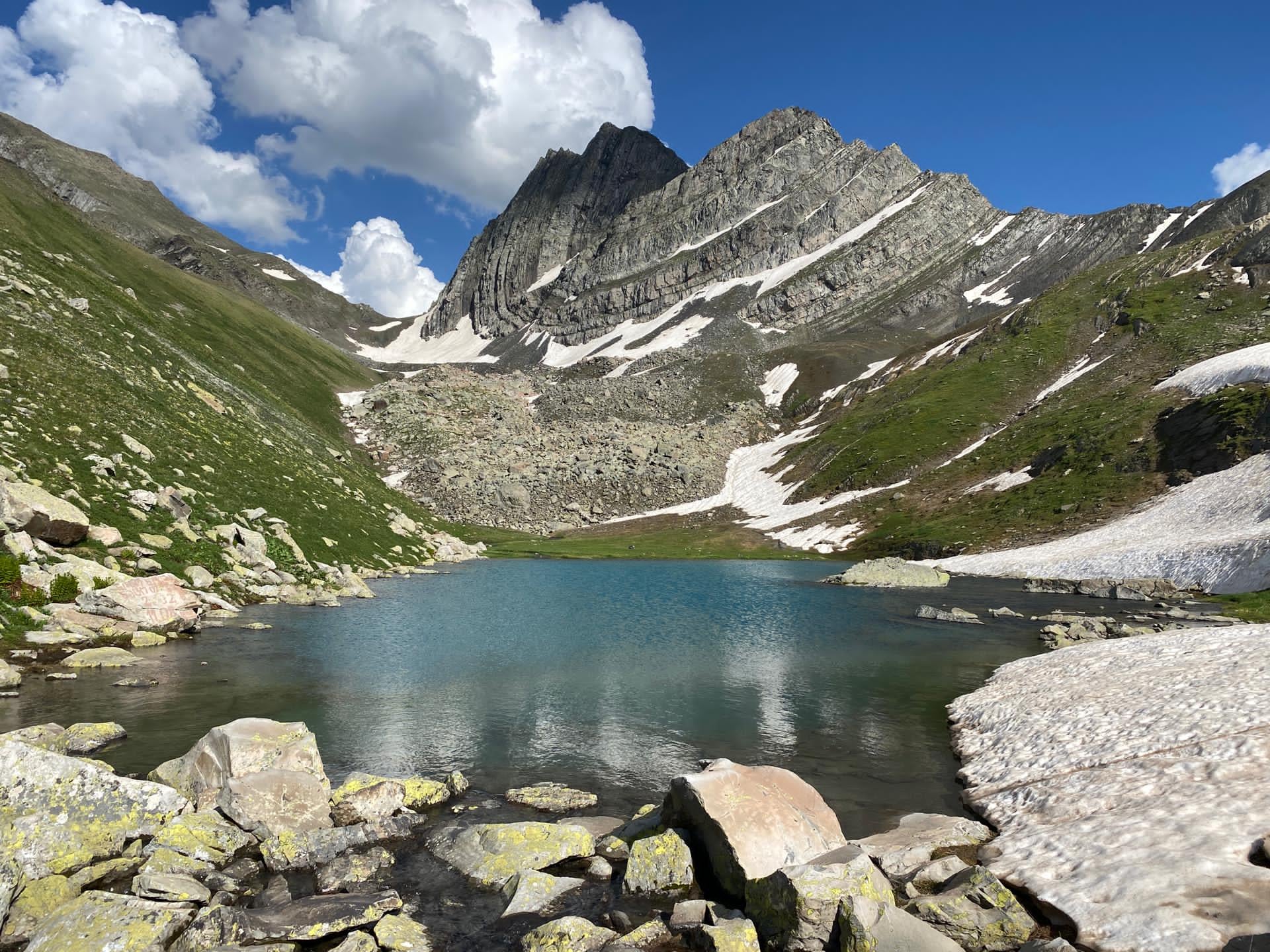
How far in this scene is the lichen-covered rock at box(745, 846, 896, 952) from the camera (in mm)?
12273

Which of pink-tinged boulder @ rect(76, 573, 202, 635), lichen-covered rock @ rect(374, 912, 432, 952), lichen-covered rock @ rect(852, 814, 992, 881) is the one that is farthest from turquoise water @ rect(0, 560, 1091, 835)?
lichen-covered rock @ rect(374, 912, 432, 952)

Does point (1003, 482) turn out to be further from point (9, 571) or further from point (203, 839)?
point (9, 571)

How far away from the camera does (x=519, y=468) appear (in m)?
149

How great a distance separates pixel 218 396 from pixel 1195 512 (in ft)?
348

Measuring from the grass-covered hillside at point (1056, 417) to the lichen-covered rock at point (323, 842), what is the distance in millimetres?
83273

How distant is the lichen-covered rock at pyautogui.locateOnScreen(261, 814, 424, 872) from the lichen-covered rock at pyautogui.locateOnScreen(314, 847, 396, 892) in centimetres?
34

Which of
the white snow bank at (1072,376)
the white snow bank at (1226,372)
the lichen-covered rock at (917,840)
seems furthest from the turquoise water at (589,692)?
the white snow bank at (1072,376)

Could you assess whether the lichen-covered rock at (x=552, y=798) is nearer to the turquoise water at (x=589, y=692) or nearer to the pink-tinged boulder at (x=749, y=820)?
the turquoise water at (x=589, y=692)

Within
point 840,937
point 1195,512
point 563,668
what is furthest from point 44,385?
point 1195,512

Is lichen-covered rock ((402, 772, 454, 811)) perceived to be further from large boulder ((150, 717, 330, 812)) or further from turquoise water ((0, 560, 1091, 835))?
large boulder ((150, 717, 330, 812))

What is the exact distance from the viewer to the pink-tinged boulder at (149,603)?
35.4m

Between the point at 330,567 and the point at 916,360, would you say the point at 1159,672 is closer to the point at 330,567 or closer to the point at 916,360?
the point at 330,567

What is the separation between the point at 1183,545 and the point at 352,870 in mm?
71616

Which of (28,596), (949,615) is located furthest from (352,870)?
(949,615)
